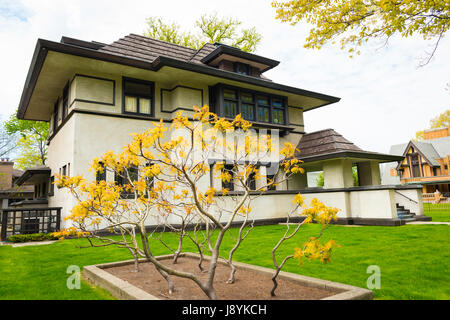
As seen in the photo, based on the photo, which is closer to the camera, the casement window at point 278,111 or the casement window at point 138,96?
the casement window at point 138,96

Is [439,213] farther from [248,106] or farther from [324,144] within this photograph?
[248,106]

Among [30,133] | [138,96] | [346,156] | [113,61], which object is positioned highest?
[30,133]

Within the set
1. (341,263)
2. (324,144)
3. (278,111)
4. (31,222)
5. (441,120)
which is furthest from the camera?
(441,120)

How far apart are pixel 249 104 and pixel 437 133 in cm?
3581

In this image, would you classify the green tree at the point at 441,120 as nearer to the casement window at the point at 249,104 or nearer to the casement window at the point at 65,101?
the casement window at the point at 249,104

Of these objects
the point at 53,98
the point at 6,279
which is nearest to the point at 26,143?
the point at 53,98

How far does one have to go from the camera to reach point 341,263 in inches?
237

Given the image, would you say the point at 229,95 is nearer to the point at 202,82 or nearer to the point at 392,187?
the point at 202,82

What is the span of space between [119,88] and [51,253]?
796 cm

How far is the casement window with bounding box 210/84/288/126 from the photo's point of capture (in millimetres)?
15047

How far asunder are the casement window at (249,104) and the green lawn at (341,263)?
25.2 feet

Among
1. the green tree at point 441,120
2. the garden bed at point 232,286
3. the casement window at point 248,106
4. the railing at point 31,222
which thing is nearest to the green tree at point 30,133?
the railing at point 31,222

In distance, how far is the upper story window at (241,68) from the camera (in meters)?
16.7

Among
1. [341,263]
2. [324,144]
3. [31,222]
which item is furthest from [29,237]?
[324,144]
